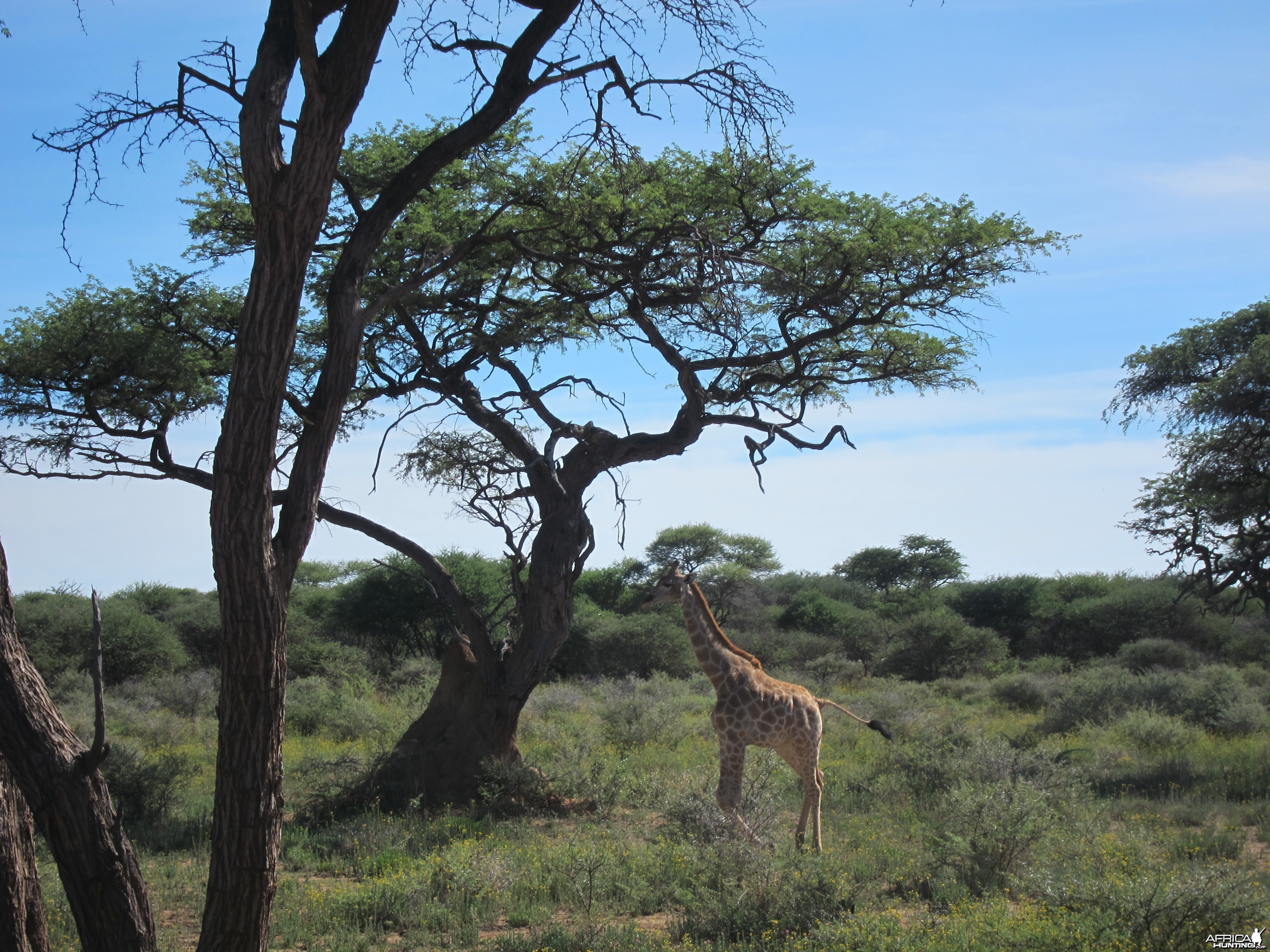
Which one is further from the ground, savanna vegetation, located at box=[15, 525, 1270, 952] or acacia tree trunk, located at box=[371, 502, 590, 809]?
acacia tree trunk, located at box=[371, 502, 590, 809]

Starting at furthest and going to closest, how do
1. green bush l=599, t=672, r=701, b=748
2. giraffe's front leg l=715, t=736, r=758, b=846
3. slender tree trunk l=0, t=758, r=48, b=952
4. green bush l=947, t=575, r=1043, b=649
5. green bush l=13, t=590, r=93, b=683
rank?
green bush l=947, t=575, r=1043, b=649 < green bush l=13, t=590, r=93, b=683 < green bush l=599, t=672, r=701, b=748 < giraffe's front leg l=715, t=736, r=758, b=846 < slender tree trunk l=0, t=758, r=48, b=952

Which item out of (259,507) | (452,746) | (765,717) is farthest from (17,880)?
(452,746)

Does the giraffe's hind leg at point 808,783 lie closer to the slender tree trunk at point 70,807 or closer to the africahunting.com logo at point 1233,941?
the africahunting.com logo at point 1233,941

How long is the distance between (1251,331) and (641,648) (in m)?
14.3

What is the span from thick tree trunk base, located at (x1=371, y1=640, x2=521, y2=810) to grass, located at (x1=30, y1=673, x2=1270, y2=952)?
419mm

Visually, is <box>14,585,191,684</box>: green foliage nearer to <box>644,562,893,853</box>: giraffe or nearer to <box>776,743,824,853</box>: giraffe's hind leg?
<box>644,562,893,853</box>: giraffe

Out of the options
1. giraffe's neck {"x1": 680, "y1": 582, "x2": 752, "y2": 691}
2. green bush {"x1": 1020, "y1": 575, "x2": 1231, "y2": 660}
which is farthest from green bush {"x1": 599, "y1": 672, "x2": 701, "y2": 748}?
green bush {"x1": 1020, "y1": 575, "x2": 1231, "y2": 660}

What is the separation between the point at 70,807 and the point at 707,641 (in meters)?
5.55

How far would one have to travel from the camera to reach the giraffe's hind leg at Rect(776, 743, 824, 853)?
7789 mm

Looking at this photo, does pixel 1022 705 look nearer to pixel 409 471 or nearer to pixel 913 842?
pixel 913 842

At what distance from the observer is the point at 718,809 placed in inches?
309

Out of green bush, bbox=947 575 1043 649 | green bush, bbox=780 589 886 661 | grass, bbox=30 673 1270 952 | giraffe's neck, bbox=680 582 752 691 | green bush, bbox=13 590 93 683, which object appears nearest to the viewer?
grass, bbox=30 673 1270 952

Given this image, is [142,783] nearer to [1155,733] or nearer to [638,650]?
[1155,733]

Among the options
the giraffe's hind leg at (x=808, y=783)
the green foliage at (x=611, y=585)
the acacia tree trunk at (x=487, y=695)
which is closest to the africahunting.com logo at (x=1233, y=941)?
the giraffe's hind leg at (x=808, y=783)
